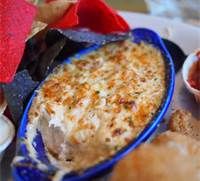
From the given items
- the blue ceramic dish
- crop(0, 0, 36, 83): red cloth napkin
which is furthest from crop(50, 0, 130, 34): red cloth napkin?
the blue ceramic dish

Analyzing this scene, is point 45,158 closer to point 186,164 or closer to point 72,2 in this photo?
point 186,164

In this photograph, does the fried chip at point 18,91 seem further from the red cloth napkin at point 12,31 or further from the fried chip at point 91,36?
the fried chip at point 91,36

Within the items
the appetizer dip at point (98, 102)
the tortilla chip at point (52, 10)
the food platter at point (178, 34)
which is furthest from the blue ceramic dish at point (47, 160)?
the tortilla chip at point (52, 10)

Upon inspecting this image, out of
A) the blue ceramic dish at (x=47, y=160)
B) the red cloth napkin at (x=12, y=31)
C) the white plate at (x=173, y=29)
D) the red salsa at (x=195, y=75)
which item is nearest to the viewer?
the blue ceramic dish at (x=47, y=160)

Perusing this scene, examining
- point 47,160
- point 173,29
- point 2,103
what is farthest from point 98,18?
point 47,160

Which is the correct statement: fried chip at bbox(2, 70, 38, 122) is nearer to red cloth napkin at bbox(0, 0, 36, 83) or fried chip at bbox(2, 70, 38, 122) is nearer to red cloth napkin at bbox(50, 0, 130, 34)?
red cloth napkin at bbox(0, 0, 36, 83)

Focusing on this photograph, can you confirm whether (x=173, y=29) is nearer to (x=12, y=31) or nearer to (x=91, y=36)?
(x=91, y=36)

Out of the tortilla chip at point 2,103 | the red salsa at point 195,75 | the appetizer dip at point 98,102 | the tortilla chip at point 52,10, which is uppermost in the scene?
the tortilla chip at point 52,10
